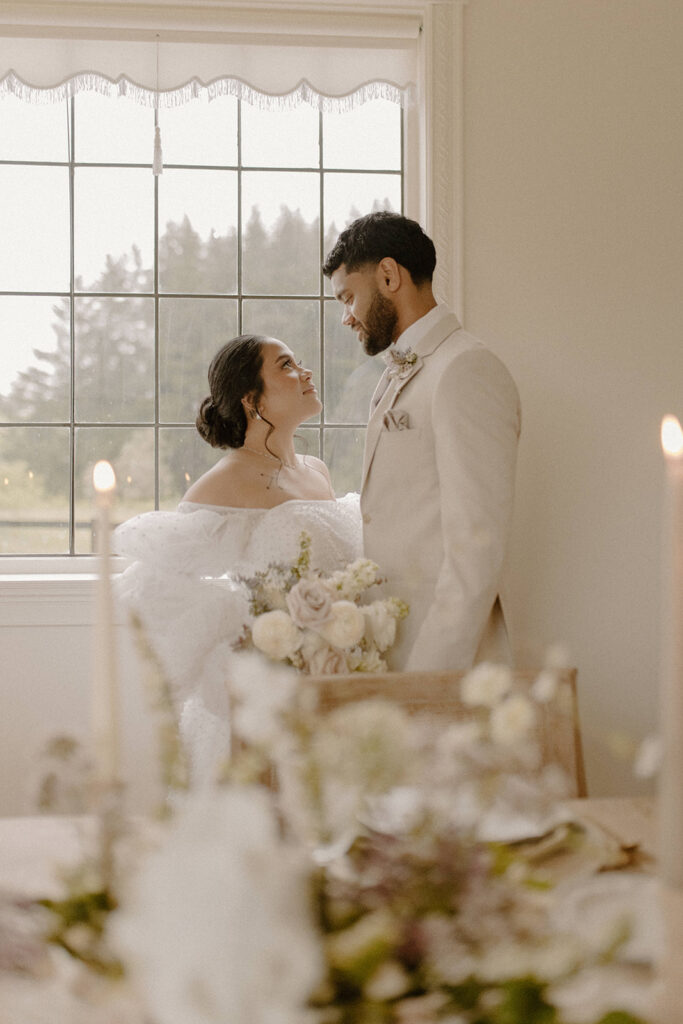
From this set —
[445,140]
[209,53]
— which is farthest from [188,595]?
[209,53]

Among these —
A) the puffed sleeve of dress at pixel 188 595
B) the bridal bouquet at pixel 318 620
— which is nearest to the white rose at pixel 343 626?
the bridal bouquet at pixel 318 620

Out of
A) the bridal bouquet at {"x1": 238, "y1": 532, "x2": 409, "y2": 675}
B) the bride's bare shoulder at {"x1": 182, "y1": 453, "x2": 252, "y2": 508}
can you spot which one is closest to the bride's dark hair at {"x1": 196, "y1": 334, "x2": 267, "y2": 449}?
the bride's bare shoulder at {"x1": 182, "y1": 453, "x2": 252, "y2": 508}

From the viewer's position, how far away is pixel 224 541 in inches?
91.7

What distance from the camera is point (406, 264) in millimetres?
2250

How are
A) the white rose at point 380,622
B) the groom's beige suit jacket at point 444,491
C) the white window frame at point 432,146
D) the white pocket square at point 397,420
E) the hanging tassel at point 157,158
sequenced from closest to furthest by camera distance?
the white rose at point 380,622 < the groom's beige suit jacket at point 444,491 < the white pocket square at point 397,420 < the white window frame at point 432,146 < the hanging tassel at point 157,158

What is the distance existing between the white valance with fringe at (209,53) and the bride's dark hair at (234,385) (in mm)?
798

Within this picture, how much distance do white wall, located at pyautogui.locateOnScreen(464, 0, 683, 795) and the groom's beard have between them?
57 centimetres

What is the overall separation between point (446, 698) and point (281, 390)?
1.27m

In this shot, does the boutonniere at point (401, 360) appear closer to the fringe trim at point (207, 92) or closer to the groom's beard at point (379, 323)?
the groom's beard at point (379, 323)

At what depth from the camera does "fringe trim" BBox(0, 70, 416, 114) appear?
111 inches

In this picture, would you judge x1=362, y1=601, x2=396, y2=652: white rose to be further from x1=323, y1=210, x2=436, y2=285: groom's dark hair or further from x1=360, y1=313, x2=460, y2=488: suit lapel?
x1=323, y1=210, x2=436, y2=285: groom's dark hair

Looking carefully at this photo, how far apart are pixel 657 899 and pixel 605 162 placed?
252cm

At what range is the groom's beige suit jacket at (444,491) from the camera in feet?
6.33

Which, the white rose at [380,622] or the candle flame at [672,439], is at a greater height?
the candle flame at [672,439]
